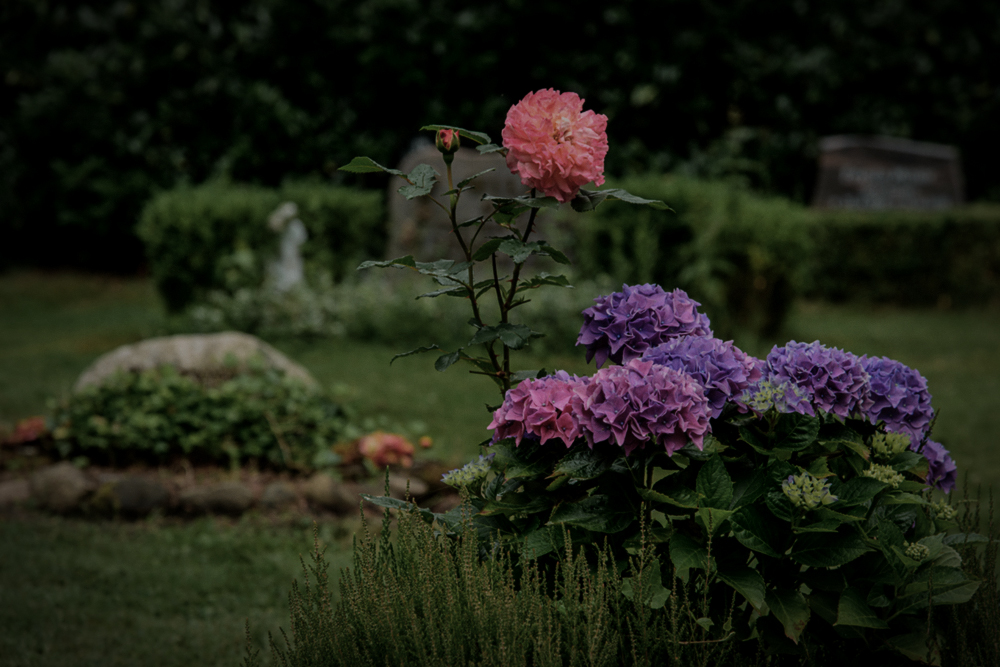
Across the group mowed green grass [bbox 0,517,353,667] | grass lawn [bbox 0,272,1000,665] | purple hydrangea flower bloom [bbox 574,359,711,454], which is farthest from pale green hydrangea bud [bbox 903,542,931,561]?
grass lawn [bbox 0,272,1000,665]

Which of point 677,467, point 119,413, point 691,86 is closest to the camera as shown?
point 677,467

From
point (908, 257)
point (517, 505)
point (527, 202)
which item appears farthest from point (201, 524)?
point (908, 257)

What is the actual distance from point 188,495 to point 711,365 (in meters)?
2.84

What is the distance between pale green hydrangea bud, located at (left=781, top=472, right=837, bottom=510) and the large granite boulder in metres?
3.45

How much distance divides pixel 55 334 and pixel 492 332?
8126mm

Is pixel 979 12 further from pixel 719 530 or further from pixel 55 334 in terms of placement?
pixel 719 530

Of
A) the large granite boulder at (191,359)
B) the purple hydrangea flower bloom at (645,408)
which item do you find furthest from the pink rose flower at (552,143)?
the large granite boulder at (191,359)

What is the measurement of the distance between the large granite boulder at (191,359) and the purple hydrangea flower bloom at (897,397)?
132 inches

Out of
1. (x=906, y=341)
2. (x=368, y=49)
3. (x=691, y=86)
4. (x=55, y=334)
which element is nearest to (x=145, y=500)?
(x=55, y=334)

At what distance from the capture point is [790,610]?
170 centimetres

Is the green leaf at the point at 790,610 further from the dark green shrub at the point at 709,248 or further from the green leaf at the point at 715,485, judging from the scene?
Result: the dark green shrub at the point at 709,248

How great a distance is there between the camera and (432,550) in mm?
1782

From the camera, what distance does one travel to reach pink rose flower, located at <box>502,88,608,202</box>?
180cm

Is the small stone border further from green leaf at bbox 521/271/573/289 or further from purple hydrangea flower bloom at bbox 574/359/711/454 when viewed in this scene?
purple hydrangea flower bloom at bbox 574/359/711/454
